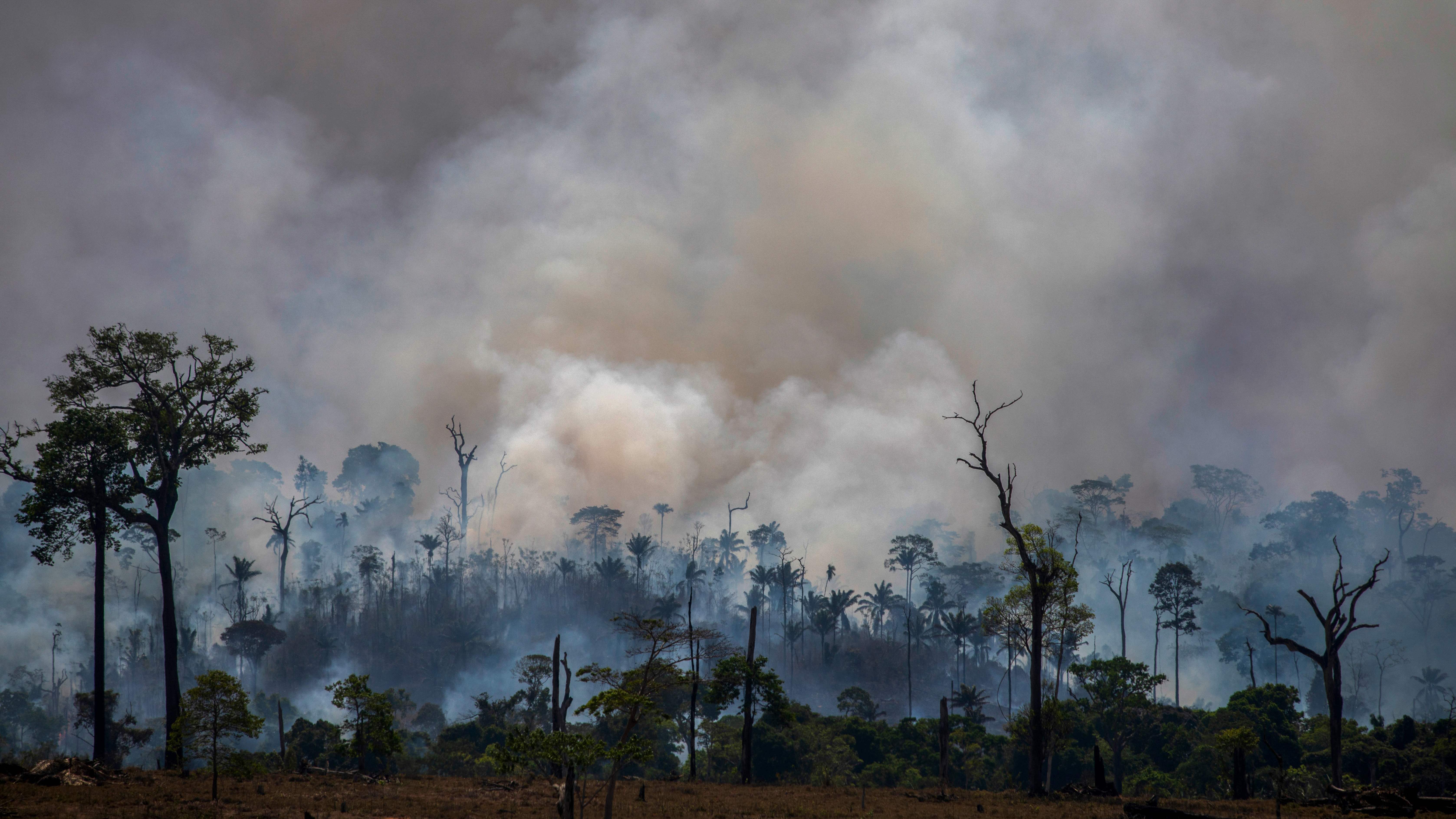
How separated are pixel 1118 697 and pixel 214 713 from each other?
5707 cm

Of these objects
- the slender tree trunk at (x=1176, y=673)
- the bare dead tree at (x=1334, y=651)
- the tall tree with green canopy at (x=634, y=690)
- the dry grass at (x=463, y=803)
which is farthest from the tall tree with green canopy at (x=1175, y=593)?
the tall tree with green canopy at (x=634, y=690)

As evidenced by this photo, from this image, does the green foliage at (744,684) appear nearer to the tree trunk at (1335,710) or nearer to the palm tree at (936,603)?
the tree trunk at (1335,710)

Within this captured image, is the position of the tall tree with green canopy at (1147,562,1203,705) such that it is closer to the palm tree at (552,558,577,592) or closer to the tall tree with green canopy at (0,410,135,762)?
the palm tree at (552,558,577,592)

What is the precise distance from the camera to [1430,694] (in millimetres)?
109562

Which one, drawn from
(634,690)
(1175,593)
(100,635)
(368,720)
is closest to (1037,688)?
(634,690)

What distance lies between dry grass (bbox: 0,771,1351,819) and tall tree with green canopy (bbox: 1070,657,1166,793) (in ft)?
88.8

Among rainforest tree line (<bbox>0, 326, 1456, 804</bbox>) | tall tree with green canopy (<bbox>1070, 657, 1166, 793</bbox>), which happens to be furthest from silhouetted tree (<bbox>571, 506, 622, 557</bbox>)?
tall tree with green canopy (<bbox>1070, 657, 1166, 793</bbox>)

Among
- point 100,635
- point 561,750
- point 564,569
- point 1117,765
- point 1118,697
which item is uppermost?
point 100,635

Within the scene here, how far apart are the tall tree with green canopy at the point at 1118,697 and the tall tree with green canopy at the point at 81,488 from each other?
59.5 meters

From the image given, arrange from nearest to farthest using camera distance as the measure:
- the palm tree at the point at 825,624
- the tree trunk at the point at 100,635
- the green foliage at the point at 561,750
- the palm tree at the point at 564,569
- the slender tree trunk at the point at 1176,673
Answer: the green foliage at the point at 561,750 → the tree trunk at the point at 100,635 → the slender tree trunk at the point at 1176,673 → the palm tree at the point at 825,624 → the palm tree at the point at 564,569

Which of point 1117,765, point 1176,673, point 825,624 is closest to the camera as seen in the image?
point 1117,765

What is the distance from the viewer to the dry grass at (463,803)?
24.7 meters

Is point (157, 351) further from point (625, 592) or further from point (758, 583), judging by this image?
point (758, 583)

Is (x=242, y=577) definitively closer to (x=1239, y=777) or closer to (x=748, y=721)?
(x=748, y=721)
